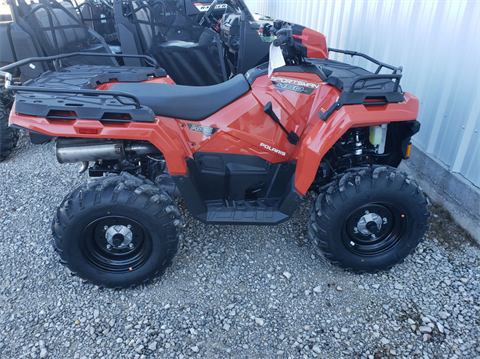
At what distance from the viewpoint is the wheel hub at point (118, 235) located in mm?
2193

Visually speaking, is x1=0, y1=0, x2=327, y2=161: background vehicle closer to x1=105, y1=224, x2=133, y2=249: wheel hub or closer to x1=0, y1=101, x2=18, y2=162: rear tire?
x1=0, y1=101, x2=18, y2=162: rear tire

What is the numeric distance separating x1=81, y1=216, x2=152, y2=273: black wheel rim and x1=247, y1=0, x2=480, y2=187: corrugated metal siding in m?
2.59

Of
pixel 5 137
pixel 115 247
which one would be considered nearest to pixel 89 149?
pixel 115 247

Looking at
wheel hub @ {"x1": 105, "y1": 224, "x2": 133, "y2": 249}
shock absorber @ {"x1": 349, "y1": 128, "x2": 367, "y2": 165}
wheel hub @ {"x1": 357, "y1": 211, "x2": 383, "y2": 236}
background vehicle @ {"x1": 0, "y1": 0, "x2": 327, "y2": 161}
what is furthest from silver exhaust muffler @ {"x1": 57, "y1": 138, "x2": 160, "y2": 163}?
background vehicle @ {"x1": 0, "y1": 0, "x2": 327, "y2": 161}

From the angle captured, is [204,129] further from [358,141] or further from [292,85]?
[358,141]

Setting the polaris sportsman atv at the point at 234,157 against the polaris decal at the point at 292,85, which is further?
the polaris decal at the point at 292,85

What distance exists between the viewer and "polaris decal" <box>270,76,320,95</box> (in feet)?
7.40

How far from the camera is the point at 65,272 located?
8.11 feet

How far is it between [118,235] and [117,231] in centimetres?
3

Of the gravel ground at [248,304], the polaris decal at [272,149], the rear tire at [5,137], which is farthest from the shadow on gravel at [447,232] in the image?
the rear tire at [5,137]

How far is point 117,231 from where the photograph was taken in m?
2.20

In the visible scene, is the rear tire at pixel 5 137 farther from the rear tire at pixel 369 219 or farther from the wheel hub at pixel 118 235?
the rear tire at pixel 369 219

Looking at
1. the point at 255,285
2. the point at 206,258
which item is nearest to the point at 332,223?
the point at 255,285

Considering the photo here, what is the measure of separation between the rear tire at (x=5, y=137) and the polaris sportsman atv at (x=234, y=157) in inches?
83.1
